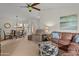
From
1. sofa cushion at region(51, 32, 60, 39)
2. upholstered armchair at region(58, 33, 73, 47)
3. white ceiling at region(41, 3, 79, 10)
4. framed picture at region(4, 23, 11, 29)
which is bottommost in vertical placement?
upholstered armchair at region(58, 33, 73, 47)

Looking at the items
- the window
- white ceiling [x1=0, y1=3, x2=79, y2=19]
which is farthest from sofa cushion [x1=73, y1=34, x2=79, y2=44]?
white ceiling [x1=0, y1=3, x2=79, y2=19]

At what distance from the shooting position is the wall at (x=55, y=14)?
2.42 m

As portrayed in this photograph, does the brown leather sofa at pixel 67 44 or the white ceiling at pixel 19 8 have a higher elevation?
the white ceiling at pixel 19 8

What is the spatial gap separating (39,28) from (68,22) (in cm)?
47

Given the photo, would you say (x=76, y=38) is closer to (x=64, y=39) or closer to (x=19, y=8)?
(x=64, y=39)

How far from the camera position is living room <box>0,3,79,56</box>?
242cm

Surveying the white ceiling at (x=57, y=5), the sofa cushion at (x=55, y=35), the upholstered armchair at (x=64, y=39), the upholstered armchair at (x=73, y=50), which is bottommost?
the upholstered armchair at (x=73, y=50)

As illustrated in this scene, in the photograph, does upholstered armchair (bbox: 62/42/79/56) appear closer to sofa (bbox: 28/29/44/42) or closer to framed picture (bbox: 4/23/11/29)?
sofa (bbox: 28/29/44/42)

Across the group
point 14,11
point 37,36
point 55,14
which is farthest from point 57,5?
point 14,11

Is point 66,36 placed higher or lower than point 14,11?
lower

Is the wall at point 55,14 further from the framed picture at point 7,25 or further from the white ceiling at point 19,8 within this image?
the framed picture at point 7,25

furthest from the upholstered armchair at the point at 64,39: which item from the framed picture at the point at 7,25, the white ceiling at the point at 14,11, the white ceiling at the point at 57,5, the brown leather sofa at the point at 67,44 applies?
the framed picture at the point at 7,25

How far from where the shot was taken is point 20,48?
2.43 m

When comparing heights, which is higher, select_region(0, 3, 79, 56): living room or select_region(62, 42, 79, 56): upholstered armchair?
select_region(0, 3, 79, 56): living room
